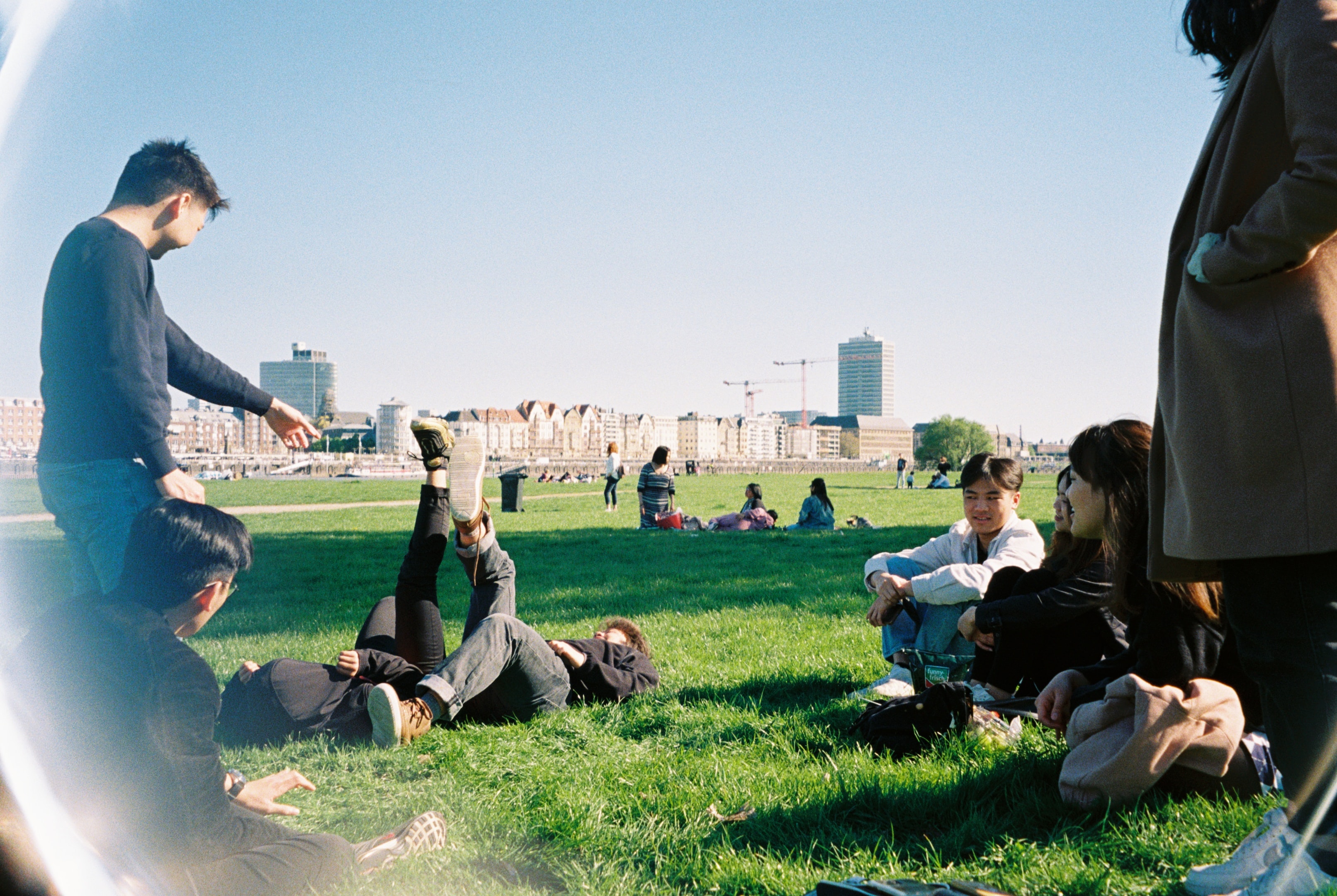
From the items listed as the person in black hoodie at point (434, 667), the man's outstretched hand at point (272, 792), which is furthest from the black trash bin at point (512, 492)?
the man's outstretched hand at point (272, 792)

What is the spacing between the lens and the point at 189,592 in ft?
4.98

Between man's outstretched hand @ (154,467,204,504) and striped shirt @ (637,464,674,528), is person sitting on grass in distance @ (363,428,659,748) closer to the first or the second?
man's outstretched hand @ (154,467,204,504)

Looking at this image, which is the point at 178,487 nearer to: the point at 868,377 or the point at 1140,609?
the point at 1140,609

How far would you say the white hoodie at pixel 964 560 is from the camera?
3.67m

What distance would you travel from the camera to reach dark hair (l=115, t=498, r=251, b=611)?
4.90 ft

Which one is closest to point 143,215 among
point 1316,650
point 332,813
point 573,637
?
point 332,813

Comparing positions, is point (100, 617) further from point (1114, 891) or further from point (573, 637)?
point (573, 637)

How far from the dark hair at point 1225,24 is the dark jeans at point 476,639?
8.80 ft

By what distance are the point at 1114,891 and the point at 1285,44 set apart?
71.8 inches

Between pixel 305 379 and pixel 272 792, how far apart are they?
3.29ft

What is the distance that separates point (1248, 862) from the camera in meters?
1.94

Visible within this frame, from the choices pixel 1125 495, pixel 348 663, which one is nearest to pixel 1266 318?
pixel 1125 495

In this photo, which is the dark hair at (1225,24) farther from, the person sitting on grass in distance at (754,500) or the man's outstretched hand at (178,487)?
the person sitting on grass in distance at (754,500)

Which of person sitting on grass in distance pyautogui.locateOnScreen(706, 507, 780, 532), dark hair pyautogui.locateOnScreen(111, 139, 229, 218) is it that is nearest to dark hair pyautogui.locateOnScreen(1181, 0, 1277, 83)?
dark hair pyautogui.locateOnScreen(111, 139, 229, 218)
